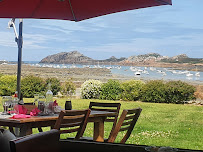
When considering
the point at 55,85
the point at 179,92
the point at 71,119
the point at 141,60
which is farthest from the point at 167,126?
the point at 141,60

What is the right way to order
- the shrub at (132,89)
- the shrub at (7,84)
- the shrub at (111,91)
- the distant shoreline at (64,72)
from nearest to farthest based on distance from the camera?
1. the shrub at (132,89)
2. the shrub at (111,91)
3. the shrub at (7,84)
4. the distant shoreline at (64,72)

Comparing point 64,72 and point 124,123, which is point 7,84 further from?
point 124,123

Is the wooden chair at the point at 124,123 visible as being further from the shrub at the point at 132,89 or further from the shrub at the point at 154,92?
the shrub at the point at 132,89

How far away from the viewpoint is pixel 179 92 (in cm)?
1031

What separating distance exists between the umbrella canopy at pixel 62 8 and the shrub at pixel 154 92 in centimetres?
727

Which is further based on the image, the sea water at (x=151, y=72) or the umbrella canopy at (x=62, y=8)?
the sea water at (x=151, y=72)

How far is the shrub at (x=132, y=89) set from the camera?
34.8 ft

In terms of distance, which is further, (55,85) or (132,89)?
(55,85)

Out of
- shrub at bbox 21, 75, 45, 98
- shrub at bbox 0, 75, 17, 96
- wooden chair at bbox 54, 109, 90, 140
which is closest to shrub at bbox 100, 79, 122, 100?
shrub at bbox 21, 75, 45, 98

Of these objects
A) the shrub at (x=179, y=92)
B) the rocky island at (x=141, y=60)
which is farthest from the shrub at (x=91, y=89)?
the rocky island at (x=141, y=60)

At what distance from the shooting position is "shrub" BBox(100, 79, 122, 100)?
10.8 metres

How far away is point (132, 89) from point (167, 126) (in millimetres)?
2836

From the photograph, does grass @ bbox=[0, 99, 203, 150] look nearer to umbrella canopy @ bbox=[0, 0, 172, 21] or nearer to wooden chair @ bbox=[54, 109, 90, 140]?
wooden chair @ bbox=[54, 109, 90, 140]

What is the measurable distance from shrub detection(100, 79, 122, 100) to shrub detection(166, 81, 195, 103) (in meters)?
1.53
